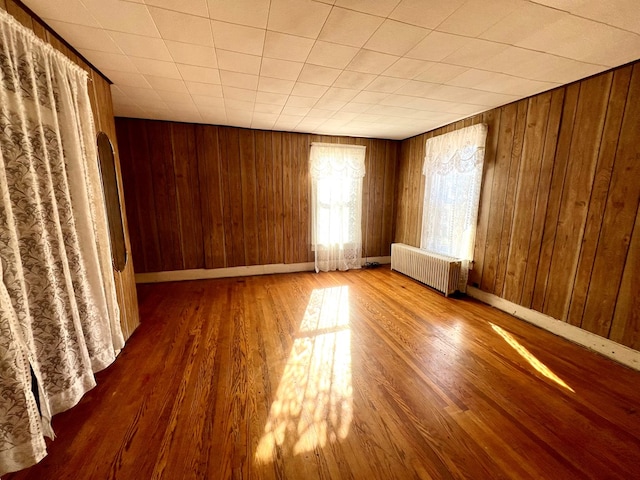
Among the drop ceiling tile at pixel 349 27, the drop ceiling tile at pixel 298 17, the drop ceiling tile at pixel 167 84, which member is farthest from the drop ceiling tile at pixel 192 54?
the drop ceiling tile at pixel 349 27

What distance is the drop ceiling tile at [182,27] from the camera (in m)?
1.49

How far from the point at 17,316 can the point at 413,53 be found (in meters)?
2.85

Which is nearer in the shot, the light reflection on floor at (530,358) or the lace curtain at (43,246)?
the lace curtain at (43,246)

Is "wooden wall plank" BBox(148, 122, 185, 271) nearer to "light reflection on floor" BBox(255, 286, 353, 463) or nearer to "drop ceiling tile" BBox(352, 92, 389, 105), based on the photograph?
"light reflection on floor" BBox(255, 286, 353, 463)

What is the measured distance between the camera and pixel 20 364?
3.83 ft

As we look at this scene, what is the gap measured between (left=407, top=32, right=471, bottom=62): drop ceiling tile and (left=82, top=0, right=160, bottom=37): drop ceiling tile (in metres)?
1.73

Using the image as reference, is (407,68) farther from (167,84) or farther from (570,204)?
(167,84)

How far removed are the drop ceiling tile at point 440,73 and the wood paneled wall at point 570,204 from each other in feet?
3.92

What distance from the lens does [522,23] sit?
4.98 ft

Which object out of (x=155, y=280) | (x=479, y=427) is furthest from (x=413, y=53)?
(x=155, y=280)

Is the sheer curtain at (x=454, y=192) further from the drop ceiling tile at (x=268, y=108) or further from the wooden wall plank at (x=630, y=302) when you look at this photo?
the drop ceiling tile at (x=268, y=108)

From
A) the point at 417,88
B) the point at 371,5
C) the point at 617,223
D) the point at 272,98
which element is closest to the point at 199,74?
the point at 272,98

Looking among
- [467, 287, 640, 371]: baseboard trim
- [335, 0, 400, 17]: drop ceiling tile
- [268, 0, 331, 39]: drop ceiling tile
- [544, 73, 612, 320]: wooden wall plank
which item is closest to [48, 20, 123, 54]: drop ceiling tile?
[268, 0, 331, 39]: drop ceiling tile

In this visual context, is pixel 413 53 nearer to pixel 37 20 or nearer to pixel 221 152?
pixel 37 20
